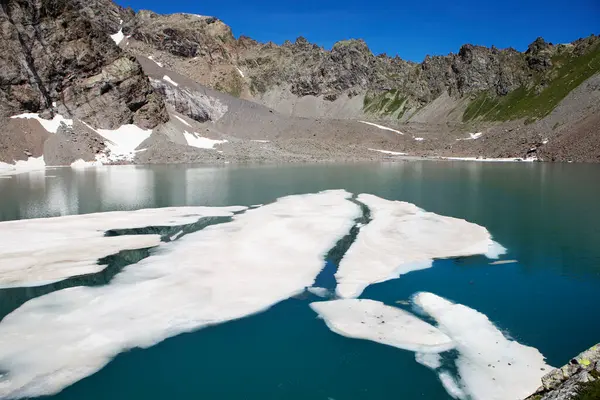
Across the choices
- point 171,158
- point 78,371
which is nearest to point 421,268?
point 78,371

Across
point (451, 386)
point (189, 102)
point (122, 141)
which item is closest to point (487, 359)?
point (451, 386)

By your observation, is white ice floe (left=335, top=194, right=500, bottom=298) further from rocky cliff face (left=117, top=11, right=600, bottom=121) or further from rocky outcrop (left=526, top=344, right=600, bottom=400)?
rocky cliff face (left=117, top=11, right=600, bottom=121)

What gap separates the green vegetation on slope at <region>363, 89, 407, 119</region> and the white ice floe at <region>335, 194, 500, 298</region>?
501ft

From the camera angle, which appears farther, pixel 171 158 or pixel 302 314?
pixel 171 158

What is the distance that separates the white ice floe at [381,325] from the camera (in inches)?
399

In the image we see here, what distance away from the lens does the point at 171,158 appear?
257ft

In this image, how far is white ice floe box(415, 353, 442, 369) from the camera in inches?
364

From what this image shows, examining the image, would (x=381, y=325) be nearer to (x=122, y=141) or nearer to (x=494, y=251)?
(x=494, y=251)

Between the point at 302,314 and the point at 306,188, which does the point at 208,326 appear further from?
the point at 306,188

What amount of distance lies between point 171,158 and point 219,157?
848cm

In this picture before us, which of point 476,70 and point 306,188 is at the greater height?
point 476,70

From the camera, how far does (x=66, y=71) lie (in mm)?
82000

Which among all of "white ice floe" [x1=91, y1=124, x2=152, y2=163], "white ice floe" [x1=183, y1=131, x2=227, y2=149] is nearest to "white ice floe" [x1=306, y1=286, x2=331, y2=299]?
"white ice floe" [x1=91, y1=124, x2=152, y2=163]

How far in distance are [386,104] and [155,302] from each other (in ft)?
567
